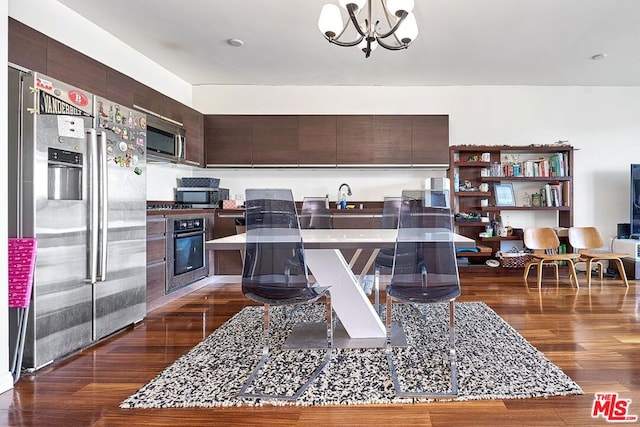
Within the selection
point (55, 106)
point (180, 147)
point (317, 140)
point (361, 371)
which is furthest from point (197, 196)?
point (361, 371)

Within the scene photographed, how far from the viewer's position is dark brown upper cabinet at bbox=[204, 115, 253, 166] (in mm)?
4777

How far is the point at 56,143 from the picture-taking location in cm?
218

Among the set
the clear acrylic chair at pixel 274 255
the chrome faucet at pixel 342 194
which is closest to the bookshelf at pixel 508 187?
the chrome faucet at pixel 342 194

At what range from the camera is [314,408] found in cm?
170

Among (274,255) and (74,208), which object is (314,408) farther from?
(74,208)

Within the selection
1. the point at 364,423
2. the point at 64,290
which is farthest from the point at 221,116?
the point at 364,423

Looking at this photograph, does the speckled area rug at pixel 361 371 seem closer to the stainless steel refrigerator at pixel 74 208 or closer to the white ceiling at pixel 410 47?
the stainless steel refrigerator at pixel 74 208

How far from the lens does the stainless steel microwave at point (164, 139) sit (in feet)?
12.1

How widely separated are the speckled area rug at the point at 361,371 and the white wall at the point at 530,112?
3.09m

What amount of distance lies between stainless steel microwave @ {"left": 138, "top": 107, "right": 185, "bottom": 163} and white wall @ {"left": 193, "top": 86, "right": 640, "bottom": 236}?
3.64 ft

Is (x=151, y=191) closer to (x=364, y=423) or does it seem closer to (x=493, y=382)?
(x=364, y=423)

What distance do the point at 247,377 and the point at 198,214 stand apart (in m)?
2.53

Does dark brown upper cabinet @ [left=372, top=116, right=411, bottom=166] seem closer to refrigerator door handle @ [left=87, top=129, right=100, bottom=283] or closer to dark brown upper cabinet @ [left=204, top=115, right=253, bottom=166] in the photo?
dark brown upper cabinet @ [left=204, top=115, right=253, bottom=166]

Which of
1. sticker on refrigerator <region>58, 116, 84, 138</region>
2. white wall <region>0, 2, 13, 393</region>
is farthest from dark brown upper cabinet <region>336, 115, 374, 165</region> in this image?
white wall <region>0, 2, 13, 393</region>
